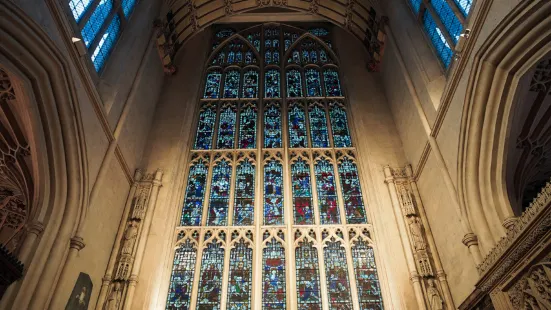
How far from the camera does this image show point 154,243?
9695 millimetres

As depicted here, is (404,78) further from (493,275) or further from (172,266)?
(172,266)

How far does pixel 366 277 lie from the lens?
942 centimetres

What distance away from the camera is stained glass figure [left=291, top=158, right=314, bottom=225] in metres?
10.5

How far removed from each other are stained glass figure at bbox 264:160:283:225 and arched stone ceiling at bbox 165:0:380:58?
17.4 feet

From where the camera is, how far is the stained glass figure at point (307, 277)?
902cm

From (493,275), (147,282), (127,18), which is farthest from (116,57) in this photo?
(493,275)

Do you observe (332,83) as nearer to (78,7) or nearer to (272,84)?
(272,84)

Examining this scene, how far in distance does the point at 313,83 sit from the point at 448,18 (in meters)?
5.39

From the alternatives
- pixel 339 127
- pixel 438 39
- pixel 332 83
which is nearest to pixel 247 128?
pixel 339 127

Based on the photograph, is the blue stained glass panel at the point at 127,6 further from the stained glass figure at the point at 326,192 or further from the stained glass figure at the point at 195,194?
the stained glass figure at the point at 326,192

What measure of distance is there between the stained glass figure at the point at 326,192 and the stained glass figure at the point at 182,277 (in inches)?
126

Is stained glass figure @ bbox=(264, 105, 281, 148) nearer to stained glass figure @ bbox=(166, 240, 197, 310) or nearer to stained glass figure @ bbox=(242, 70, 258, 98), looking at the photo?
stained glass figure @ bbox=(242, 70, 258, 98)

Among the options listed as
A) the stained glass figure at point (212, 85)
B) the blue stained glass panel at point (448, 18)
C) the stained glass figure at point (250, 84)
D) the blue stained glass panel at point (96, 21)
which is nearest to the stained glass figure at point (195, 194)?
the stained glass figure at point (212, 85)

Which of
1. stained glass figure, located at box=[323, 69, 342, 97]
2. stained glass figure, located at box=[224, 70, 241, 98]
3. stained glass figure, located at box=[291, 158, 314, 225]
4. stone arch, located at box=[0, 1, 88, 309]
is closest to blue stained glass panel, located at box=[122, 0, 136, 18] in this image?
stained glass figure, located at box=[224, 70, 241, 98]
